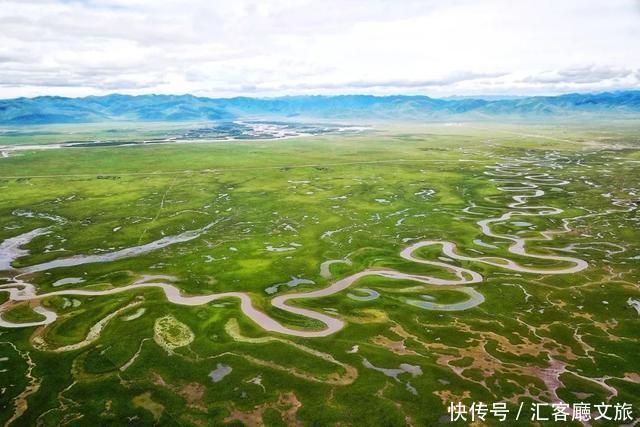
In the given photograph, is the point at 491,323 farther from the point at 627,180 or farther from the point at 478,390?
the point at 627,180

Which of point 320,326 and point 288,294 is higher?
point 320,326

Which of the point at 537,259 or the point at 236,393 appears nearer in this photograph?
the point at 236,393

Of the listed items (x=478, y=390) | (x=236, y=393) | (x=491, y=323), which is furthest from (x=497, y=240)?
(x=236, y=393)

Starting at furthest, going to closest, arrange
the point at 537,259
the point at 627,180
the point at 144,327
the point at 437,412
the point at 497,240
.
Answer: the point at 627,180 → the point at 497,240 → the point at 537,259 → the point at 144,327 → the point at 437,412

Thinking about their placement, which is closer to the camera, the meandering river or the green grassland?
the green grassland

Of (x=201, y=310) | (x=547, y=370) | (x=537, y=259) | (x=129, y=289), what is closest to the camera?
(x=547, y=370)

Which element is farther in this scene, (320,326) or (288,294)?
(288,294)

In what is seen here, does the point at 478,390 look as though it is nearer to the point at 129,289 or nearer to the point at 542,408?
the point at 542,408

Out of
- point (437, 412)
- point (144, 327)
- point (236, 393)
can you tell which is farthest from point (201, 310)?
point (437, 412)

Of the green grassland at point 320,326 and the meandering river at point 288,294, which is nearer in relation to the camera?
the green grassland at point 320,326
